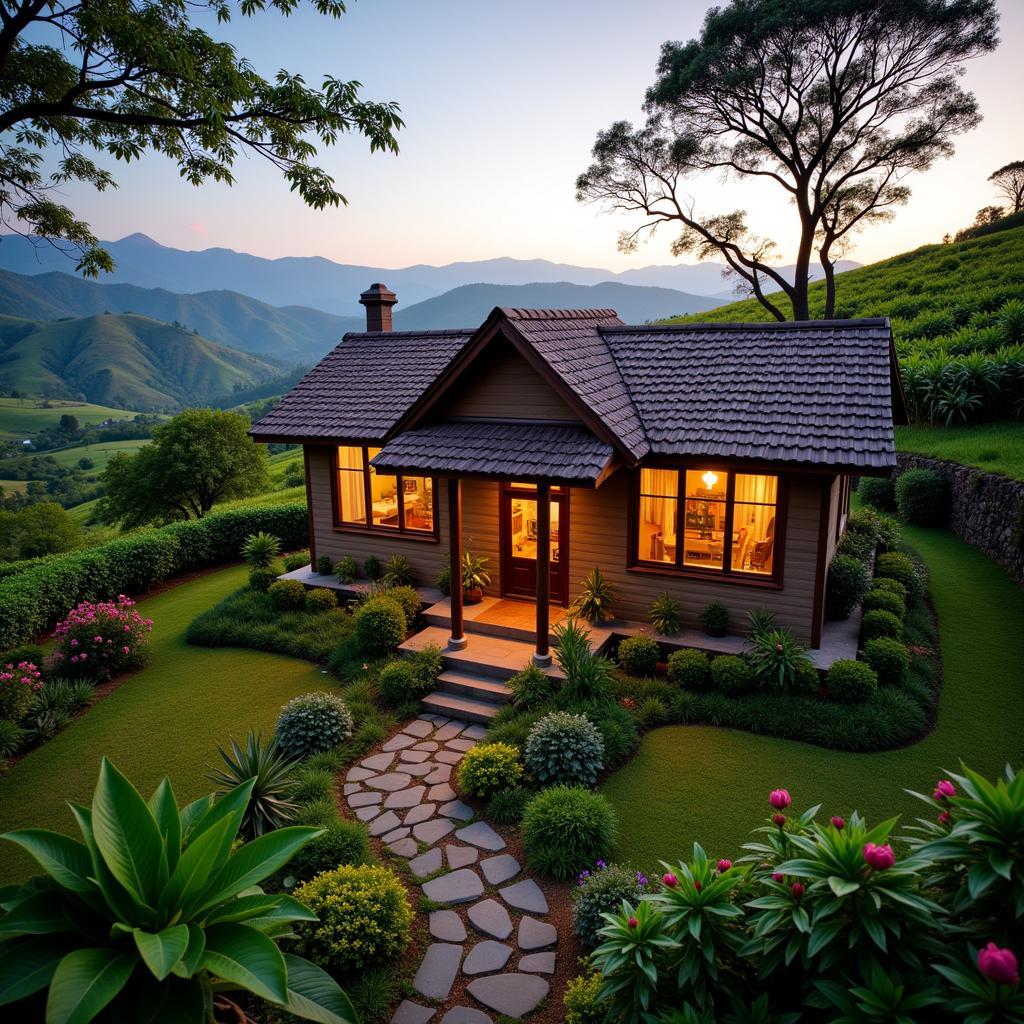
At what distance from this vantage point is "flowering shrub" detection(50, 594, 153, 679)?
455 inches

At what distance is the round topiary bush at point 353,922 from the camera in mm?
5457

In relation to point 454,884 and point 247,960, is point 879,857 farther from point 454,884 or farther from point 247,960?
point 454,884

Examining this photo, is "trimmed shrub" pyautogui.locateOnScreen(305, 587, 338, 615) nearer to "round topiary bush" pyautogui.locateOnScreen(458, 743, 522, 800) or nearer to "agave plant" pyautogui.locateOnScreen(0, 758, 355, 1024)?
"round topiary bush" pyautogui.locateOnScreen(458, 743, 522, 800)

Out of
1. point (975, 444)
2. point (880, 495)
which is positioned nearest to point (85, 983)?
point (975, 444)

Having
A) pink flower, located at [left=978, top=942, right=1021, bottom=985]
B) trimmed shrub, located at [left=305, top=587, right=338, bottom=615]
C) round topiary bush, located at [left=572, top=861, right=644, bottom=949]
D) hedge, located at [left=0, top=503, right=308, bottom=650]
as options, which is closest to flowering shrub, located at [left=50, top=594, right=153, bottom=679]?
hedge, located at [left=0, top=503, right=308, bottom=650]

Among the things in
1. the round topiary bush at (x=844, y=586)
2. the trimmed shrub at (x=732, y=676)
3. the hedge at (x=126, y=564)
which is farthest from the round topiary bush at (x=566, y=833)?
the hedge at (x=126, y=564)

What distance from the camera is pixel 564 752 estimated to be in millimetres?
7852

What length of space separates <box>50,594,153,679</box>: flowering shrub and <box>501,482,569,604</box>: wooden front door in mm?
6910

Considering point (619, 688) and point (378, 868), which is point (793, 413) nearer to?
point (619, 688)

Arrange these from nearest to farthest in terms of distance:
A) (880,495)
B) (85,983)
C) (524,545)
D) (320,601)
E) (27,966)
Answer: (85,983) → (27,966) → (524,545) → (320,601) → (880,495)

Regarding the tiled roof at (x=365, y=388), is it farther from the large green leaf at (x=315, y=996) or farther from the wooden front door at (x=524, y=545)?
the large green leaf at (x=315, y=996)

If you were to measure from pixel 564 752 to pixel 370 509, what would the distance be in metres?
8.08

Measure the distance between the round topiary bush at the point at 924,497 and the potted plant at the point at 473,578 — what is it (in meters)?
13.0

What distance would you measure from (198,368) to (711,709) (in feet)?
628
